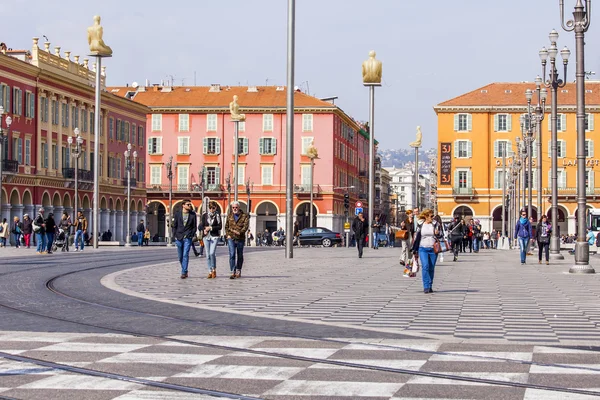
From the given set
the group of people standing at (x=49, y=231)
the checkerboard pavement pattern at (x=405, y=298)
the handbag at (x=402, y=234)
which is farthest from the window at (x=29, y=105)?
the handbag at (x=402, y=234)

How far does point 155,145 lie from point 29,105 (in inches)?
1609

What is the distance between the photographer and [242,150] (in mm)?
111750

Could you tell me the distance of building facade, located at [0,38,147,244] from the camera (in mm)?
69438

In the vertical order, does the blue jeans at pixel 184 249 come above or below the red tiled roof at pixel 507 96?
below

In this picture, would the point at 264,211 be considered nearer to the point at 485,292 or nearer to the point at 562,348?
the point at 485,292

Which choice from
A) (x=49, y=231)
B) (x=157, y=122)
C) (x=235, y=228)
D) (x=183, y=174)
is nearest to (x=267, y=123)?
(x=183, y=174)

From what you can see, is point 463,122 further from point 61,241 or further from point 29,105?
point 61,241

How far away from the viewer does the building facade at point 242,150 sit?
363 ft

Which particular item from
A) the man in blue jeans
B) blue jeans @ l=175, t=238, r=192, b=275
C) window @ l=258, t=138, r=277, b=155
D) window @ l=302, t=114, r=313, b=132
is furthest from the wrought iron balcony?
blue jeans @ l=175, t=238, r=192, b=275

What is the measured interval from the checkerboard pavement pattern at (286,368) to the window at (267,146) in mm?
99326

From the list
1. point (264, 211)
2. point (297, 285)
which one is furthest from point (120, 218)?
point (297, 285)

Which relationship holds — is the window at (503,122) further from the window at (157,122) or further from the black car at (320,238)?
the black car at (320,238)

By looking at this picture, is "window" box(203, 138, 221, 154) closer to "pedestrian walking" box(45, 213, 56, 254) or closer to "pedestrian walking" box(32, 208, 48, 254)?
"pedestrian walking" box(32, 208, 48, 254)

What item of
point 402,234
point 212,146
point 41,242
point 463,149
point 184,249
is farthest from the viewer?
point 463,149
